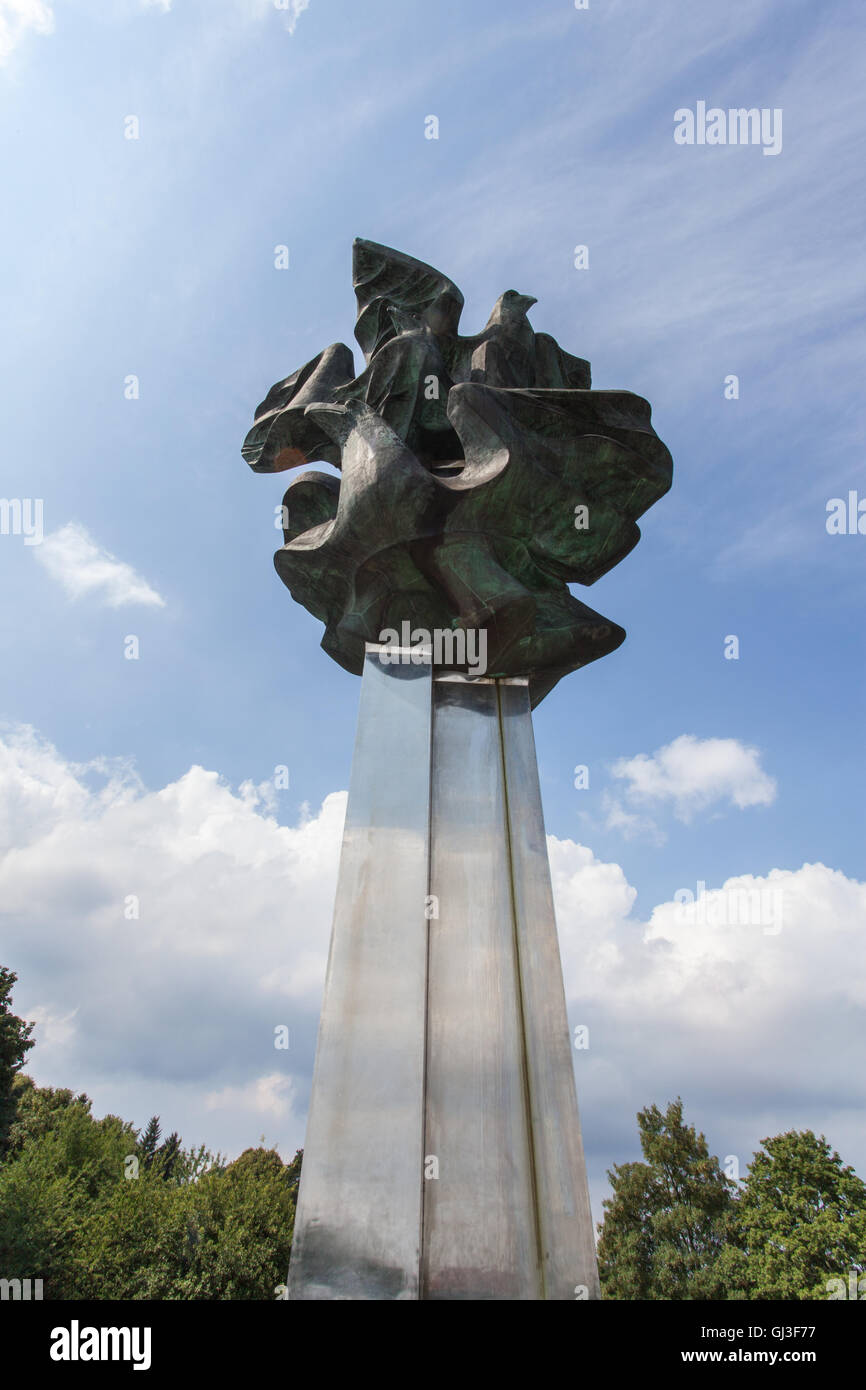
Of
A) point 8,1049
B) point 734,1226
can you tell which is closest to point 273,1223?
point 8,1049

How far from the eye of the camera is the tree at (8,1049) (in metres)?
25.0

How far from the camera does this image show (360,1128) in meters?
3.63

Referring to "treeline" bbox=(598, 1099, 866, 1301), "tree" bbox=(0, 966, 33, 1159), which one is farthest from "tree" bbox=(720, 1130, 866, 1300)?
"tree" bbox=(0, 966, 33, 1159)

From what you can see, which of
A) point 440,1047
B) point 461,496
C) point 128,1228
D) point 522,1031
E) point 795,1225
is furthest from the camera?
point 795,1225

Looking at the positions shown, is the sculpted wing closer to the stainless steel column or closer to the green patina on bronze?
the green patina on bronze

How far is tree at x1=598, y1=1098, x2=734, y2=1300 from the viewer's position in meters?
27.3

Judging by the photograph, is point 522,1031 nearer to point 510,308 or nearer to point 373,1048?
point 373,1048

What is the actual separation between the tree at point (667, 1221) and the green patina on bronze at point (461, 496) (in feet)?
92.9

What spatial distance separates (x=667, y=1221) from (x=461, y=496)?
31779 millimetres

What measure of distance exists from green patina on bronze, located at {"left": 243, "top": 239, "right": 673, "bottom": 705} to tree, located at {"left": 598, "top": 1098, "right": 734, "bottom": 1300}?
2833cm

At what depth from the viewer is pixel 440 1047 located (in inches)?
160

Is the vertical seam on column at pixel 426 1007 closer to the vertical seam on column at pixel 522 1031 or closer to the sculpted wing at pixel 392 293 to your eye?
the vertical seam on column at pixel 522 1031

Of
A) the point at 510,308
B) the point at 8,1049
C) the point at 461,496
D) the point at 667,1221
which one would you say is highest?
the point at 510,308
